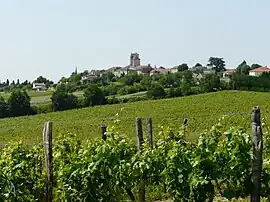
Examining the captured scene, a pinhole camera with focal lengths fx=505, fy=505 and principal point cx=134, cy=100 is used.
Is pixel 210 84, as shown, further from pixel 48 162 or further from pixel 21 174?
pixel 21 174

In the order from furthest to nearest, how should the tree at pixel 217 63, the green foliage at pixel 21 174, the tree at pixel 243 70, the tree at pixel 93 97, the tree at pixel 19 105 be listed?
the tree at pixel 217 63
the tree at pixel 243 70
the tree at pixel 93 97
the tree at pixel 19 105
the green foliage at pixel 21 174

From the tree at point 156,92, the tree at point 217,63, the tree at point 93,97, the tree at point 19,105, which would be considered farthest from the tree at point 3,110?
the tree at point 217,63

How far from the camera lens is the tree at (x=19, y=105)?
6562 centimetres

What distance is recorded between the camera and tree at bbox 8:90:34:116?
215 feet

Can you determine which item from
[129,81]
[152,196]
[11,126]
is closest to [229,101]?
[11,126]

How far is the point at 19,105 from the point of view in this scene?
218 feet

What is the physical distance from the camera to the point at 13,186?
672 centimetres

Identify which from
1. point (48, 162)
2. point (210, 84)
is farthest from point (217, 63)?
point (48, 162)

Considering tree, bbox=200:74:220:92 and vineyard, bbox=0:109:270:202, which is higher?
tree, bbox=200:74:220:92

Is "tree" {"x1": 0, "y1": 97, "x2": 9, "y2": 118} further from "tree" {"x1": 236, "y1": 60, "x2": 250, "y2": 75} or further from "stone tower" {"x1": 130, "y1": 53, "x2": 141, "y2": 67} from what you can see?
"stone tower" {"x1": 130, "y1": 53, "x2": 141, "y2": 67}

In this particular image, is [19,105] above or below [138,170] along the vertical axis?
above

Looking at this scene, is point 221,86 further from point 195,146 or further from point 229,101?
point 195,146

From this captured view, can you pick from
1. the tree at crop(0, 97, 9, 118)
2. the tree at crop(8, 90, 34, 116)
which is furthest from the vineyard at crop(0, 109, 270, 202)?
the tree at crop(0, 97, 9, 118)

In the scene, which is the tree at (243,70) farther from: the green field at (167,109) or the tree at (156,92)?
the green field at (167,109)
